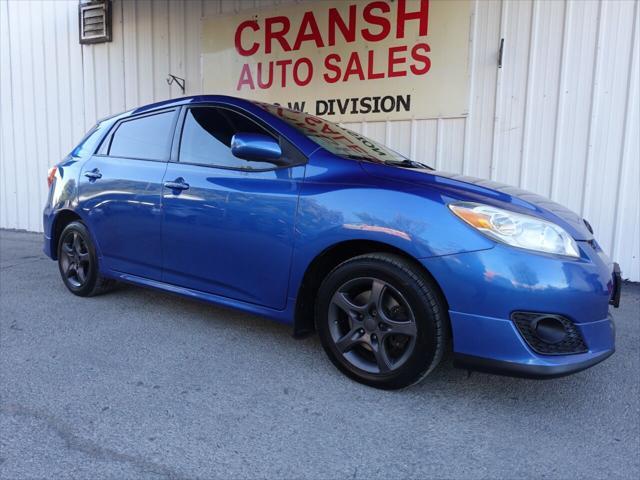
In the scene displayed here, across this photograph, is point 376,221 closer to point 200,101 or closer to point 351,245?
point 351,245

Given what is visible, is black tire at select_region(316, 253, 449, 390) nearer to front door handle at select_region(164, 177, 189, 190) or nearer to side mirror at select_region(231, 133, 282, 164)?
side mirror at select_region(231, 133, 282, 164)

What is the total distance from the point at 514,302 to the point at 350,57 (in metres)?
4.45

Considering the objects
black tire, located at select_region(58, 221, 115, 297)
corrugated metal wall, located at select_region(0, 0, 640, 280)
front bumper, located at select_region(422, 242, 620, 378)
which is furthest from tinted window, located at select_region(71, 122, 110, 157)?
front bumper, located at select_region(422, 242, 620, 378)

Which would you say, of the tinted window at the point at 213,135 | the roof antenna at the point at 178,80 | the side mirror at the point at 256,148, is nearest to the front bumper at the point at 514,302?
the side mirror at the point at 256,148

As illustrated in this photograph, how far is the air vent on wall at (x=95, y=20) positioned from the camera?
24.6ft

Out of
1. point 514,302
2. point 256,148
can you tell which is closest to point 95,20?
point 256,148

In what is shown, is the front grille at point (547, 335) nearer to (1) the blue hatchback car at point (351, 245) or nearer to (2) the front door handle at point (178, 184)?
(1) the blue hatchback car at point (351, 245)

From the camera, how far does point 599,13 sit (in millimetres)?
4645

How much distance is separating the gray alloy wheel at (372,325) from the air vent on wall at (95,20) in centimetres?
702

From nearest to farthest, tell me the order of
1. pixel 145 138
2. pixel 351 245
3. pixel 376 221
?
pixel 376 221 < pixel 351 245 < pixel 145 138

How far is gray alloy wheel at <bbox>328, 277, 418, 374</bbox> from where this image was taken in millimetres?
2414

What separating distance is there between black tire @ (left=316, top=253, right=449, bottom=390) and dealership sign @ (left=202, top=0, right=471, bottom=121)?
138 inches

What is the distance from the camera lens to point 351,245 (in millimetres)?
2602

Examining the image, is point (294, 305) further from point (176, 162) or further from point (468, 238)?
point (176, 162)
